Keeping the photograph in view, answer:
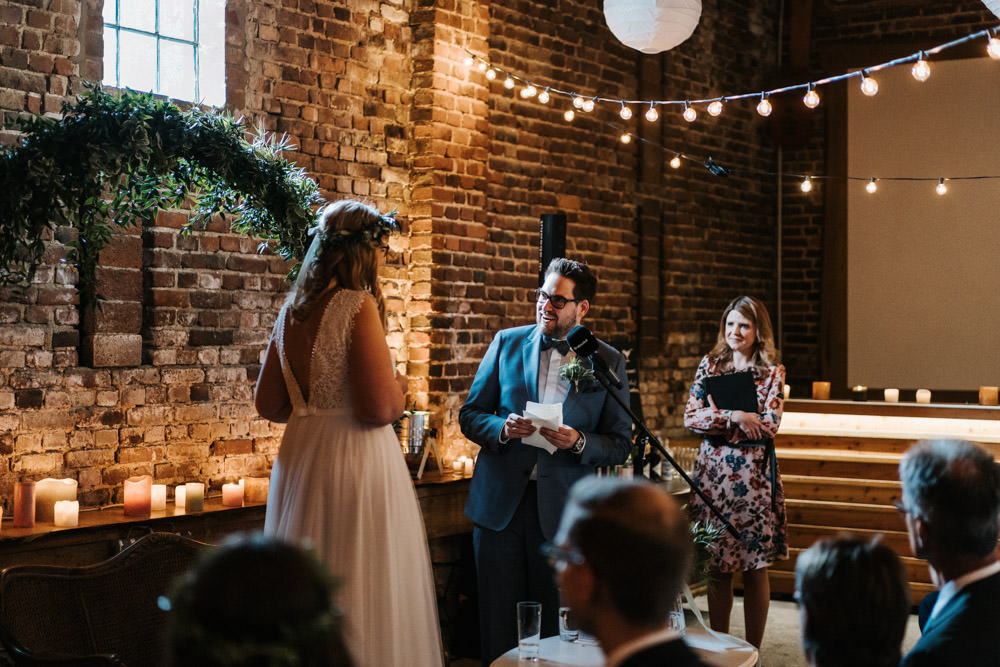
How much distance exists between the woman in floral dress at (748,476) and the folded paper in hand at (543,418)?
120cm

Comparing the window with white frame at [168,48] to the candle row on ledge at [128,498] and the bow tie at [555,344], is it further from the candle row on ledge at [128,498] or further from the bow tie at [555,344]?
the bow tie at [555,344]

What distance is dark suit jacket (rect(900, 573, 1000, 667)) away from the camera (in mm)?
1854

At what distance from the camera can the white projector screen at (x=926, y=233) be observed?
7.46 meters

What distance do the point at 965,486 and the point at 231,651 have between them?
1.42 m

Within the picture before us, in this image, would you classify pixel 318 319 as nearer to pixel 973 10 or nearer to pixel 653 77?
pixel 653 77

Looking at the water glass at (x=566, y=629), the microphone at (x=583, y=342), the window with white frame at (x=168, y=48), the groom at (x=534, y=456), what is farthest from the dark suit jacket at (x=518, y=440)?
the window with white frame at (x=168, y=48)

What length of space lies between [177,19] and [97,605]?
8.43ft

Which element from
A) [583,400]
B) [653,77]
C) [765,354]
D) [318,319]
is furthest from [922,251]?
[318,319]

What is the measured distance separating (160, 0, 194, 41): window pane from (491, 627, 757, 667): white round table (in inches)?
117

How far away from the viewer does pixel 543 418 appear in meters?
3.63

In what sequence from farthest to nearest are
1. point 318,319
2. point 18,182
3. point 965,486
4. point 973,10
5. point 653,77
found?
point 973,10 < point 653,77 < point 18,182 < point 318,319 < point 965,486

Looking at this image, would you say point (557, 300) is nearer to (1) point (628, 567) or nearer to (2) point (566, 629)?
(2) point (566, 629)

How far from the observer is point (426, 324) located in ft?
17.2

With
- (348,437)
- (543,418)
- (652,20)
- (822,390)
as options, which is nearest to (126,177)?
(348,437)
